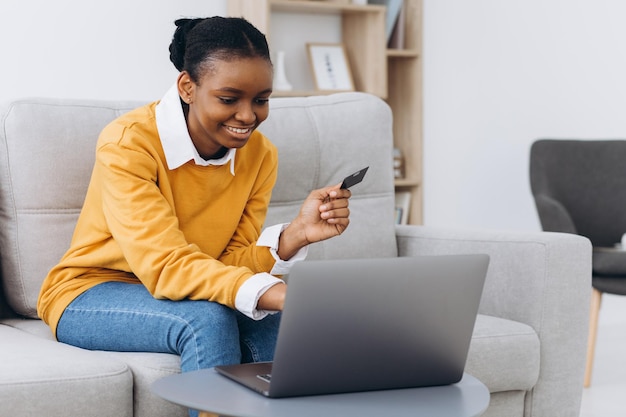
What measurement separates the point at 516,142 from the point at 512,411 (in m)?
2.70

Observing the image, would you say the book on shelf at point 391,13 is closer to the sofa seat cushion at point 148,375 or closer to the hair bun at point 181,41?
the hair bun at point 181,41

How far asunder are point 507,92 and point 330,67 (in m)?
1.04

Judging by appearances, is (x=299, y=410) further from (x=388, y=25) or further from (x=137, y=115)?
(x=388, y=25)

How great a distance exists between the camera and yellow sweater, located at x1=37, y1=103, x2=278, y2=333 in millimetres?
1542

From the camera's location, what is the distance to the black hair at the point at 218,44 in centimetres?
165

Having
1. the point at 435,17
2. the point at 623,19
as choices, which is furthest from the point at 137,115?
the point at 623,19

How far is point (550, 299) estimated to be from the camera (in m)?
2.01

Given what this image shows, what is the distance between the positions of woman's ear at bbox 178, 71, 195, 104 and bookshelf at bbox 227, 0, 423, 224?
2010mm

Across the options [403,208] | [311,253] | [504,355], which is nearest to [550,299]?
[504,355]

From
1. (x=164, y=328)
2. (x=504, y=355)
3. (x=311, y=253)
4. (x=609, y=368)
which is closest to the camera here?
(x=164, y=328)

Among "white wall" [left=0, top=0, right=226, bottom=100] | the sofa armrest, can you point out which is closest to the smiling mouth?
the sofa armrest

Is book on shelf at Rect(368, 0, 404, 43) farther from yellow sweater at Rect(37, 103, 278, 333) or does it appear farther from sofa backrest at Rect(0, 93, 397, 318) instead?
yellow sweater at Rect(37, 103, 278, 333)

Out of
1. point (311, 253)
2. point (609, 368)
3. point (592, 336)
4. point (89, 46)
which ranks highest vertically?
point (89, 46)

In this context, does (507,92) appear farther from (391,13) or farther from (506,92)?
(391,13)
